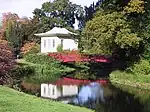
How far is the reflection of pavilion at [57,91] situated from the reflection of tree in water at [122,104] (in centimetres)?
346

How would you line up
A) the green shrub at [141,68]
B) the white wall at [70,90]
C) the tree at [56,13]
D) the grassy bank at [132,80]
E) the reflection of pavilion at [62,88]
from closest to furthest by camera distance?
the reflection of pavilion at [62,88] < the white wall at [70,90] < the grassy bank at [132,80] < the green shrub at [141,68] < the tree at [56,13]

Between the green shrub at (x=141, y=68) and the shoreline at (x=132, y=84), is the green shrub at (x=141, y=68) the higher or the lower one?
the higher one

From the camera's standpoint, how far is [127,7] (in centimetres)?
3042

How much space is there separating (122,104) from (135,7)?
400 inches

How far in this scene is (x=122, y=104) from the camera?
22.4 m

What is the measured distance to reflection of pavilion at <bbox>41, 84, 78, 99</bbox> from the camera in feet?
86.3

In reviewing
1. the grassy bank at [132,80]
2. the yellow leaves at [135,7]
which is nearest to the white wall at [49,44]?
the grassy bank at [132,80]

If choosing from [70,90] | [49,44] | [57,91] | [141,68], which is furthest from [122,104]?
[49,44]

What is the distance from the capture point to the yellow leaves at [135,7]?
97.3 feet

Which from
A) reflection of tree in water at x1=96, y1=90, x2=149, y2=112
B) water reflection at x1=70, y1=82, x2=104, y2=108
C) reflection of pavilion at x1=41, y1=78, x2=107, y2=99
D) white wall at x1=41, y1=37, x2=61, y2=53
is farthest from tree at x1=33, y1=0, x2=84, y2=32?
reflection of tree in water at x1=96, y1=90, x2=149, y2=112

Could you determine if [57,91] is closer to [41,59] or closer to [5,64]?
[5,64]

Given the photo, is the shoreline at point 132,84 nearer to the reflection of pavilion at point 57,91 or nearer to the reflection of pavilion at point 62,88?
the reflection of pavilion at point 62,88

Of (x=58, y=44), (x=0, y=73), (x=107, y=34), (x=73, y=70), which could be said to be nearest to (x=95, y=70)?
(x=73, y=70)

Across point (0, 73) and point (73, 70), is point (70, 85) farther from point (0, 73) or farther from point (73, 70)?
point (73, 70)
